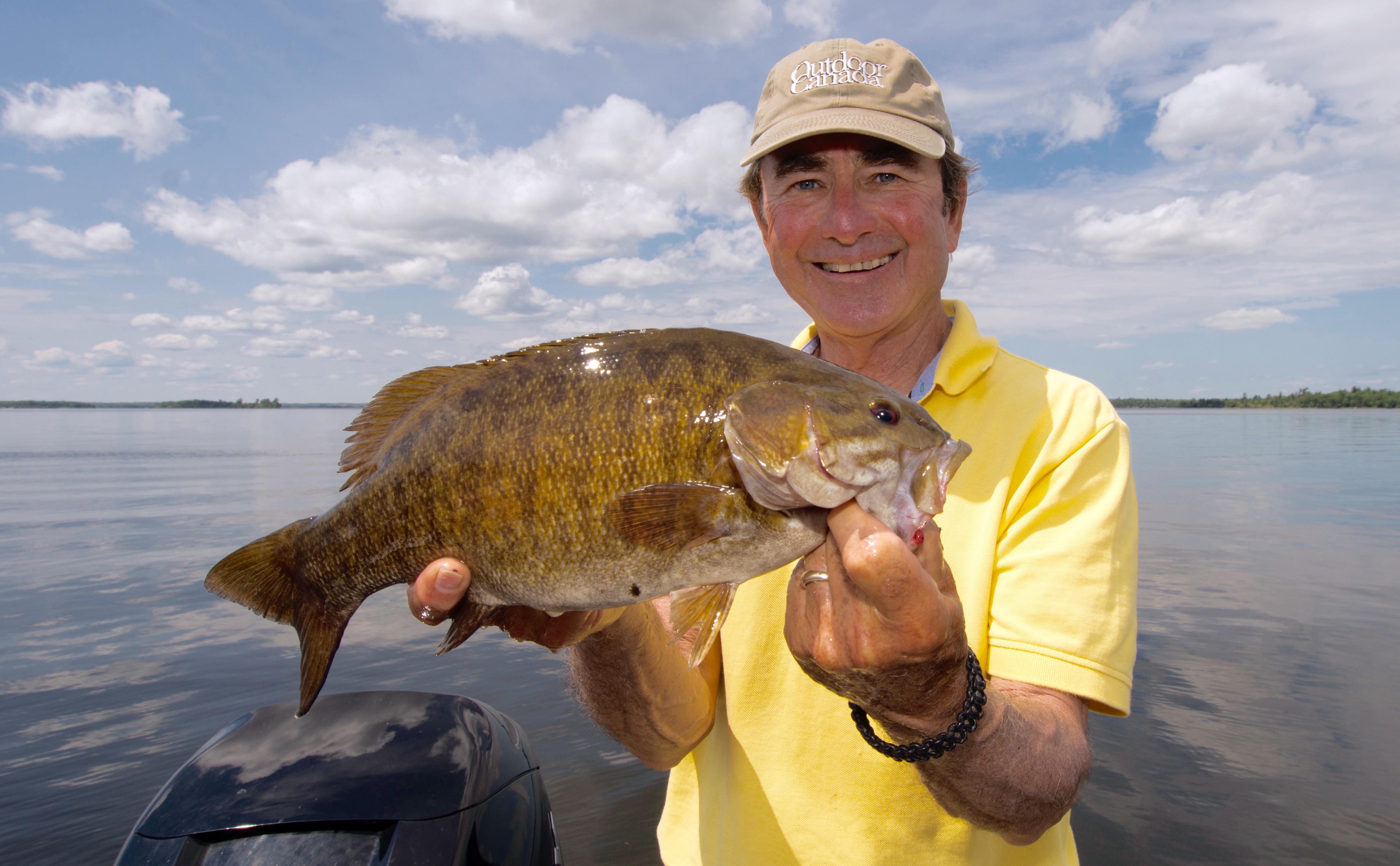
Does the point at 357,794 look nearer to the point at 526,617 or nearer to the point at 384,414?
the point at 526,617

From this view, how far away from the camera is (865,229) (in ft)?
9.59

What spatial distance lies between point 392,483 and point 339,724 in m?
1.31

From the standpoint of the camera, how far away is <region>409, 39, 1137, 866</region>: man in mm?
1838

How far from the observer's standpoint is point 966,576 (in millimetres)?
2404

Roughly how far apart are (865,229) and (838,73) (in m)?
0.62

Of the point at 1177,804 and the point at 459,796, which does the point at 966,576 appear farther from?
the point at 1177,804

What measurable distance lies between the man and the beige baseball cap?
0.01m

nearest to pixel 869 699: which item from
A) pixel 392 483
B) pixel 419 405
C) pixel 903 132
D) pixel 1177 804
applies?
pixel 392 483

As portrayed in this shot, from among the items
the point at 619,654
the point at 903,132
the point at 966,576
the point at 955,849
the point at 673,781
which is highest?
the point at 903,132

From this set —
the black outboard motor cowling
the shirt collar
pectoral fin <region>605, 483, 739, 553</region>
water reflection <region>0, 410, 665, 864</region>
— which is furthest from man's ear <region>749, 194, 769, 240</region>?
water reflection <region>0, 410, 665, 864</region>

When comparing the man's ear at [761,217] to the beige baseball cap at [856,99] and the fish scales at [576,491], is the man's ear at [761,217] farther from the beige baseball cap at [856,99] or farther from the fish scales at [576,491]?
the fish scales at [576,491]

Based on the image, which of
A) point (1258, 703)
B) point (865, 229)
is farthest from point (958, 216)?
point (1258, 703)

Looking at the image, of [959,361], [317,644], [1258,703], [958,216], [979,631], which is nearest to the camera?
[979,631]

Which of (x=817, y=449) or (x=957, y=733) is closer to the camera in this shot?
(x=957, y=733)
